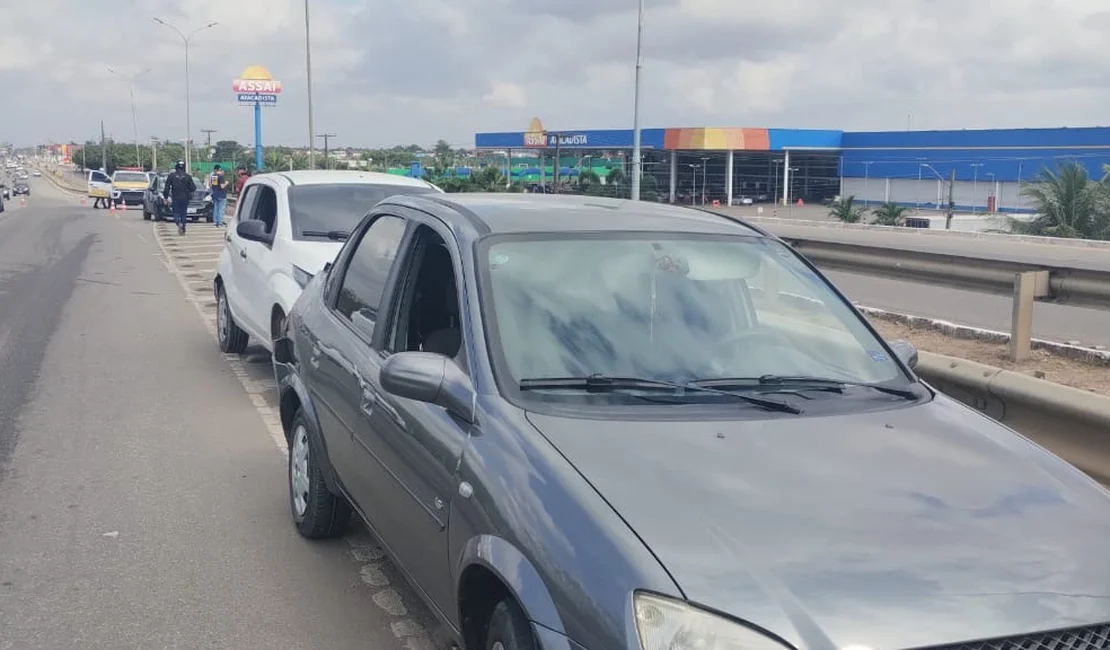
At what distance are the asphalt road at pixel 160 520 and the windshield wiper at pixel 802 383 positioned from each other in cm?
164

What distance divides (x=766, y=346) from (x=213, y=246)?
80.5 ft

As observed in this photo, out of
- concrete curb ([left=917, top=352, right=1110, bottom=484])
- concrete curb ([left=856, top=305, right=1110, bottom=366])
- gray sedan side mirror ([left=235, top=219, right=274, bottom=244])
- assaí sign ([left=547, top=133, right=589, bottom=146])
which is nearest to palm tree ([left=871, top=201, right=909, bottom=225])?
assaí sign ([left=547, top=133, right=589, bottom=146])

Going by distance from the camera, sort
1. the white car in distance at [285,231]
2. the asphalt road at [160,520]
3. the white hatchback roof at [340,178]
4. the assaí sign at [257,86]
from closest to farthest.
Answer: the asphalt road at [160,520] → the white car in distance at [285,231] → the white hatchback roof at [340,178] → the assaí sign at [257,86]

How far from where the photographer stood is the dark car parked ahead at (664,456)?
2.58 m

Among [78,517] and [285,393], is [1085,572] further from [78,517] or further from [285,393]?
[78,517]

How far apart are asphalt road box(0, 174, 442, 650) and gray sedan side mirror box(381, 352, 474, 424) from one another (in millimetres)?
1322

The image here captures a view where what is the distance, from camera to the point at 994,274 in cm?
927

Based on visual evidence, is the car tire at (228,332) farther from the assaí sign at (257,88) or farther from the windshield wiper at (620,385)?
the assaí sign at (257,88)

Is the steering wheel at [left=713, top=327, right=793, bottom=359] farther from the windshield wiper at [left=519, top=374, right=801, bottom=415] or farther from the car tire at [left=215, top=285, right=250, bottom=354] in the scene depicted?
the car tire at [left=215, top=285, right=250, bottom=354]

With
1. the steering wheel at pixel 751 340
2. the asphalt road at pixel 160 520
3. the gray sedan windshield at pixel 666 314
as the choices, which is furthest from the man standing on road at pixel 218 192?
the steering wheel at pixel 751 340

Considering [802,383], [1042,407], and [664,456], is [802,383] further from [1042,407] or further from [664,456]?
[1042,407]

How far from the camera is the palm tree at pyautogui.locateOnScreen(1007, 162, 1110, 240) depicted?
2806cm

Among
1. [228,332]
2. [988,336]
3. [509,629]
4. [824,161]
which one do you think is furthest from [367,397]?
[824,161]

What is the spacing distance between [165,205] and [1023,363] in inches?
1316
